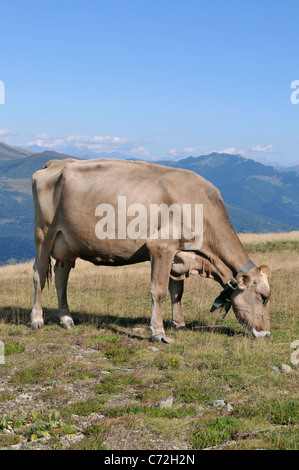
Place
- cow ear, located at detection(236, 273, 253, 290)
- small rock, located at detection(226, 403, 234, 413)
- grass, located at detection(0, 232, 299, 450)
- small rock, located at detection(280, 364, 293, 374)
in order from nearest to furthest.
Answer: grass, located at detection(0, 232, 299, 450) → small rock, located at detection(226, 403, 234, 413) → small rock, located at detection(280, 364, 293, 374) → cow ear, located at detection(236, 273, 253, 290)

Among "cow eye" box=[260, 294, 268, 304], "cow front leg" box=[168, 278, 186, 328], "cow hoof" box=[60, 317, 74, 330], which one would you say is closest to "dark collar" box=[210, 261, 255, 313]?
"cow eye" box=[260, 294, 268, 304]

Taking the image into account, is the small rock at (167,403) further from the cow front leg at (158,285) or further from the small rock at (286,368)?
the cow front leg at (158,285)

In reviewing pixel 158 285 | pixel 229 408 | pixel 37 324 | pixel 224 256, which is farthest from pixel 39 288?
pixel 229 408

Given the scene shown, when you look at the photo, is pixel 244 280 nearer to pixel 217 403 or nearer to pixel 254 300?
pixel 254 300

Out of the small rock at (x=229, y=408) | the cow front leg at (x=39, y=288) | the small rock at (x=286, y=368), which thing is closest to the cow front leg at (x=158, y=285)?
the small rock at (x=286, y=368)

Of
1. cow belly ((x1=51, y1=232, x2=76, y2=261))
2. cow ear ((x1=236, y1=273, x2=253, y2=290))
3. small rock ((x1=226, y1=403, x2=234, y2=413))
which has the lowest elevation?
small rock ((x1=226, y1=403, x2=234, y2=413))

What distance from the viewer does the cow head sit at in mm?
10273

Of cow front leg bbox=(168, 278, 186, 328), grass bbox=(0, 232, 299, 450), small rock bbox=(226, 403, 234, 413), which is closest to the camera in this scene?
grass bbox=(0, 232, 299, 450)

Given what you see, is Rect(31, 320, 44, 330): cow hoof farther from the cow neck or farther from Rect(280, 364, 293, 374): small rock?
Rect(280, 364, 293, 374): small rock

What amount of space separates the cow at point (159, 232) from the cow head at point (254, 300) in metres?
0.02

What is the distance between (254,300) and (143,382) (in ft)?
11.8
